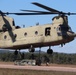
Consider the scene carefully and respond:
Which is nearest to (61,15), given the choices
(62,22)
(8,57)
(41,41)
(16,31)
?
(62,22)

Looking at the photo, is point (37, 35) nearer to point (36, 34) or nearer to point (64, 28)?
point (36, 34)

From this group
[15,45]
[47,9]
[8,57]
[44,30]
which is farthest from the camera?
[8,57]

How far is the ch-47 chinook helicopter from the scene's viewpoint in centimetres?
4738

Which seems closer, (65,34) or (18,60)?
(65,34)

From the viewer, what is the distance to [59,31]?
47.7 metres

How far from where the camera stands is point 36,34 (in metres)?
50.2

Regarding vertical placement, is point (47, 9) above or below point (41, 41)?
above

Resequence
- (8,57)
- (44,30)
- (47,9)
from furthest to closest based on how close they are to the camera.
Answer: (8,57)
(44,30)
(47,9)

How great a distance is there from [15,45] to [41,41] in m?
5.58

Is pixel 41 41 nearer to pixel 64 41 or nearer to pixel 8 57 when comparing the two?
pixel 64 41

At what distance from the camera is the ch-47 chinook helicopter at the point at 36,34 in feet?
155

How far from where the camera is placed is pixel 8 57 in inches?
4220

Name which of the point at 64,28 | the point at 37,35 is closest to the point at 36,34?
the point at 37,35

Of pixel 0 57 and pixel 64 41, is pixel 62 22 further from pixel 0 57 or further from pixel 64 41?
pixel 0 57
